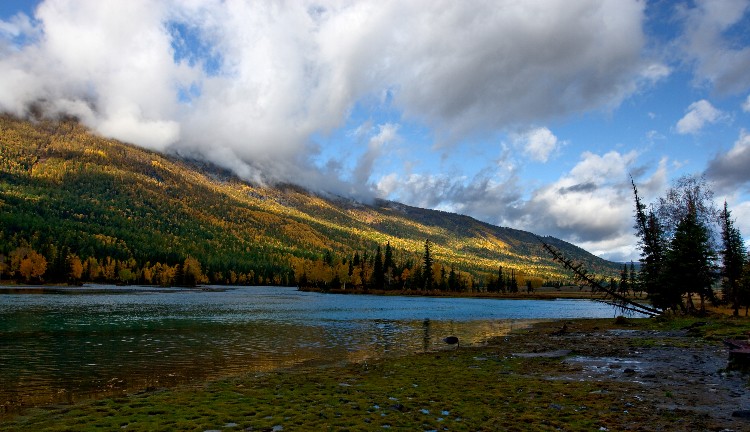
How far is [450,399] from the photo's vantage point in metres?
19.7

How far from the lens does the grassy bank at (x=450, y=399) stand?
15430mm

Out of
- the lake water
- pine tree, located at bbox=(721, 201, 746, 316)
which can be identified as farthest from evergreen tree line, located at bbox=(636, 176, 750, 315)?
the lake water

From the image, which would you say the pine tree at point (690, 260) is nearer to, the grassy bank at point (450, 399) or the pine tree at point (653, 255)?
the pine tree at point (653, 255)

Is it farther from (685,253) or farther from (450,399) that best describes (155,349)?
(685,253)

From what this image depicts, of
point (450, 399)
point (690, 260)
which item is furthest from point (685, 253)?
point (450, 399)

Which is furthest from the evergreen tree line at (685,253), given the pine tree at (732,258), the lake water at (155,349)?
the lake water at (155,349)

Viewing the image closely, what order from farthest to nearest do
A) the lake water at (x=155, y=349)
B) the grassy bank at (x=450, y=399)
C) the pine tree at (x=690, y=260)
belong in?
1. the pine tree at (x=690, y=260)
2. the lake water at (x=155, y=349)
3. the grassy bank at (x=450, y=399)

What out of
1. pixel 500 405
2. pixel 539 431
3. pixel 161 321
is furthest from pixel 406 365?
pixel 161 321

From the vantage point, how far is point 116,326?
2106 inches

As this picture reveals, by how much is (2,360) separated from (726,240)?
8185 centimetres

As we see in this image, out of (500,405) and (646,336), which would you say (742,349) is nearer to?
(500,405)

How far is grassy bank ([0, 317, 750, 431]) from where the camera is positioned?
50.6 ft

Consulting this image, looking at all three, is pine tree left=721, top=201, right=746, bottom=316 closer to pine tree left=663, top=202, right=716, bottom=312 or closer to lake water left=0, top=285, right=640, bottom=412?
pine tree left=663, top=202, right=716, bottom=312

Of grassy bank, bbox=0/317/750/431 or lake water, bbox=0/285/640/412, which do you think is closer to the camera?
grassy bank, bbox=0/317/750/431
